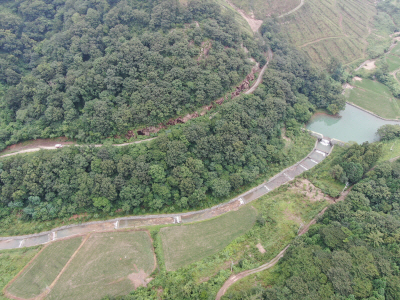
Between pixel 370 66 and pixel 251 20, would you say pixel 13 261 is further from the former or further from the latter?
pixel 370 66

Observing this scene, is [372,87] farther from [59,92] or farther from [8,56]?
[8,56]

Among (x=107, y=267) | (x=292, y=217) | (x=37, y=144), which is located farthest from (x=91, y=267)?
(x=292, y=217)

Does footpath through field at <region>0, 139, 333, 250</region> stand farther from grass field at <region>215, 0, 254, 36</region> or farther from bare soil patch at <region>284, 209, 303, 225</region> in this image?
grass field at <region>215, 0, 254, 36</region>

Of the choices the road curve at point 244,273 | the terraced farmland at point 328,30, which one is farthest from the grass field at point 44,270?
the terraced farmland at point 328,30

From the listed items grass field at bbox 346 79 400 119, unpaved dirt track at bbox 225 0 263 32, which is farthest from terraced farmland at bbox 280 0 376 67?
grass field at bbox 346 79 400 119

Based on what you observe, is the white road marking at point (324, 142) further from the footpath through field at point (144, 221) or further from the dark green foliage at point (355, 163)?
the footpath through field at point (144, 221)
